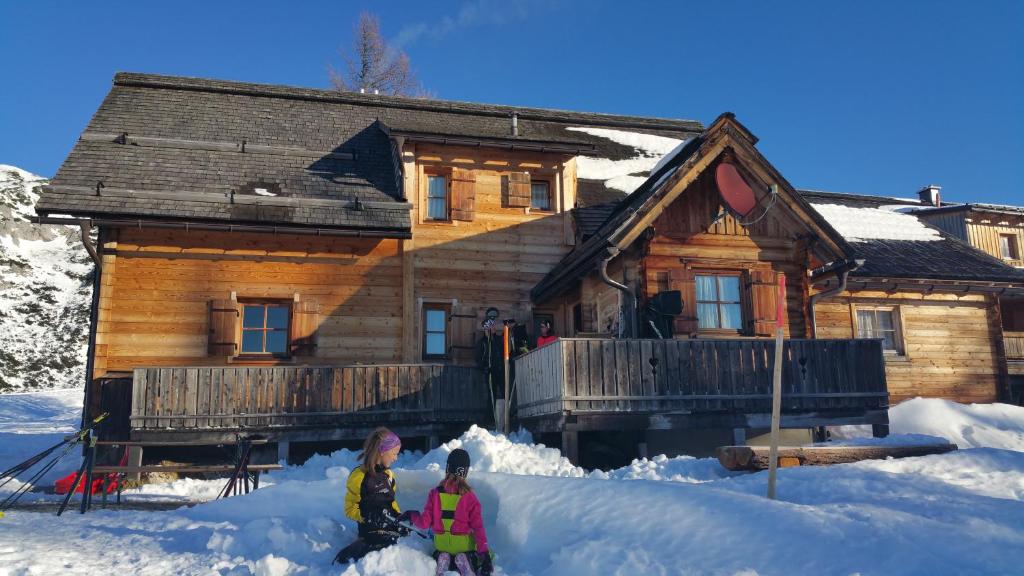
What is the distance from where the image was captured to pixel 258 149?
18.0 m

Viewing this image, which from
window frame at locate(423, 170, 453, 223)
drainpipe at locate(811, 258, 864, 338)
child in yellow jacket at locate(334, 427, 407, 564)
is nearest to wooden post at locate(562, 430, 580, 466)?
child in yellow jacket at locate(334, 427, 407, 564)

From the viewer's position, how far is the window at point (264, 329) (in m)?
16.3

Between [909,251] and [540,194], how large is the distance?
32.6 feet

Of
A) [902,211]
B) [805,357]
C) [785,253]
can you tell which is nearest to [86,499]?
[805,357]

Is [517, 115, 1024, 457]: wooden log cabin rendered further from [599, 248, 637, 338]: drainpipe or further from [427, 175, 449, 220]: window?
[427, 175, 449, 220]: window

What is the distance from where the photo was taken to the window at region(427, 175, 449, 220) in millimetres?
17891

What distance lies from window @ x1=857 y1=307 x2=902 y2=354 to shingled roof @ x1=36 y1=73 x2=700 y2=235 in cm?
728

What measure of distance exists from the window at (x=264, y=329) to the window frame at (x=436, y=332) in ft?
8.99

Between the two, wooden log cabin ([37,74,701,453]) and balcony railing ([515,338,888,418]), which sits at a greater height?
wooden log cabin ([37,74,701,453])

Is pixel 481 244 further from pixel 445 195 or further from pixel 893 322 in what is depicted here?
pixel 893 322

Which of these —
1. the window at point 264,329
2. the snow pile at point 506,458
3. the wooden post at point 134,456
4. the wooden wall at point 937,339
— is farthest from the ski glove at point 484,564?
the wooden wall at point 937,339

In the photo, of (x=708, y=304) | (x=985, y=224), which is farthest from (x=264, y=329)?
(x=985, y=224)

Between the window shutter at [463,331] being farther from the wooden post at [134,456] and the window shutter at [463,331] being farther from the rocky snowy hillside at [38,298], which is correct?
the rocky snowy hillside at [38,298]

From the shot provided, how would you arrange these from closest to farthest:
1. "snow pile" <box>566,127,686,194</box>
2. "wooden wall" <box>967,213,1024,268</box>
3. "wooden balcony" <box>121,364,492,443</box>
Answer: "wooden balcony" <box>121,364,492,443</box> < "snow pile" <box>566,127,686,194</box> < "wooden wall" <box>967,213,1024,268</box>
